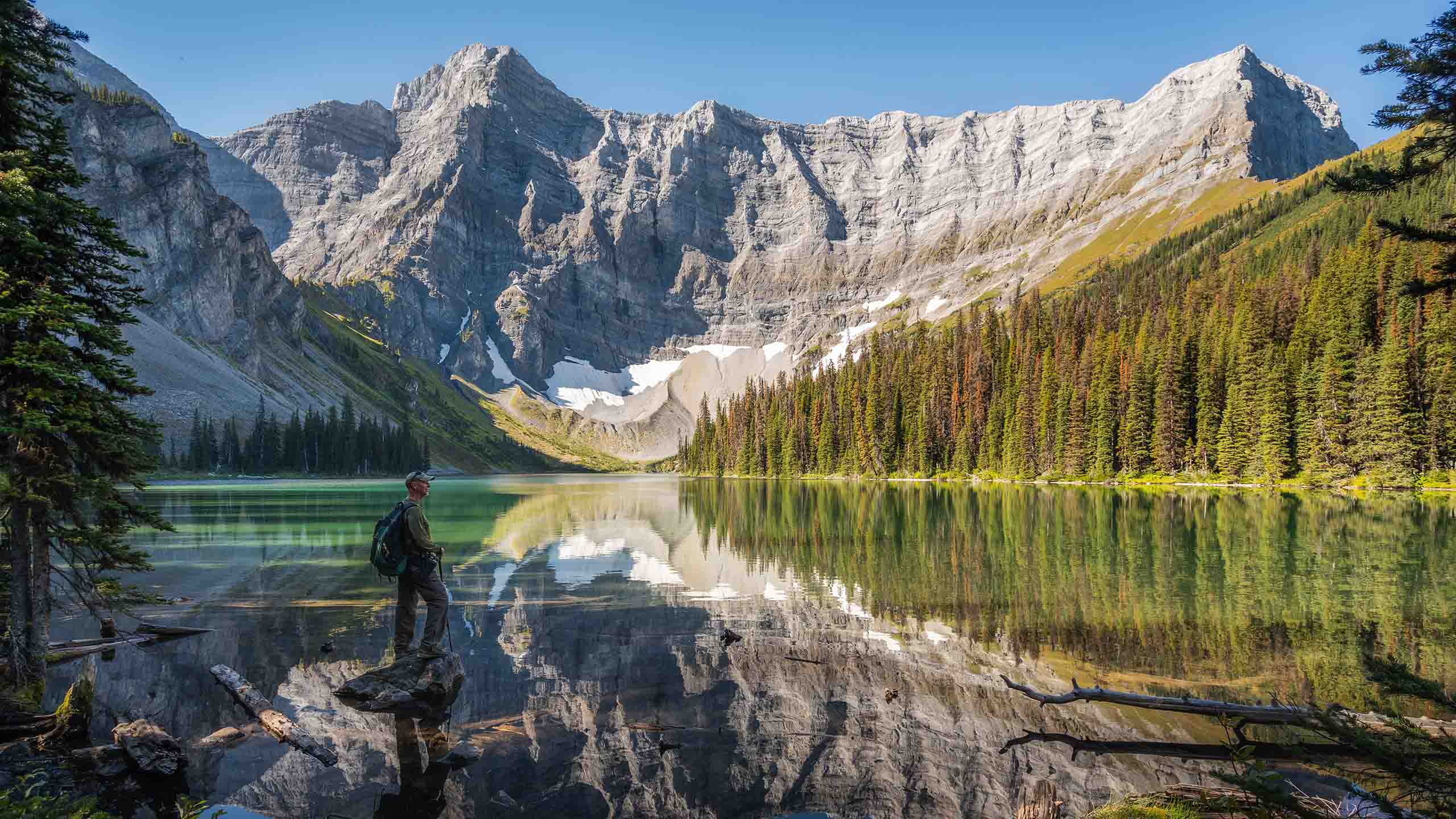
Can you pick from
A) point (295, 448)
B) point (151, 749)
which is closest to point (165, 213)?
point (295, 448)

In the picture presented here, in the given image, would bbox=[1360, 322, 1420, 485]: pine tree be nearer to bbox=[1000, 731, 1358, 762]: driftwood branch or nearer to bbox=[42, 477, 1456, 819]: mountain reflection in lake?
bbox=[42, 477, 1456, 819]: mountain reflection in lake

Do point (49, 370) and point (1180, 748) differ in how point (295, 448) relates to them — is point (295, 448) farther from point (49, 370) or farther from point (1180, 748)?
point (1180, 748)

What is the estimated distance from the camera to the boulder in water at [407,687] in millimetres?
11578

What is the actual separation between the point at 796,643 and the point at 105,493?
12.8 m

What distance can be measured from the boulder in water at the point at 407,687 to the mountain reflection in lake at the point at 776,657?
37cm

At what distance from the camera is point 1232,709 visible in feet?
29.3

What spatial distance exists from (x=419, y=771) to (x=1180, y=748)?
966cm

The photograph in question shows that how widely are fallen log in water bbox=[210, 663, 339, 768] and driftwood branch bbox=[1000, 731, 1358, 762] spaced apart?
8.95 meters

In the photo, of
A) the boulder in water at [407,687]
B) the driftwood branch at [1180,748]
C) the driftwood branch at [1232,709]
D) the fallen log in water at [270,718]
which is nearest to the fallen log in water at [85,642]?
the fallen log in water at [270,718]

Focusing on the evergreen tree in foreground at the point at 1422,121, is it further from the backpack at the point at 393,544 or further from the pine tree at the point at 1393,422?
the pine tree at the point at 1393,422

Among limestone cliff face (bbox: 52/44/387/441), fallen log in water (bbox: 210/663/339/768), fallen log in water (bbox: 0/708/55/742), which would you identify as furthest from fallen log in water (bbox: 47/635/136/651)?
limestone cliff face (bbox: 52/44/387/441)

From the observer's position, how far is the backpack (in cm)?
1262

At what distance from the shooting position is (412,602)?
13461 mm

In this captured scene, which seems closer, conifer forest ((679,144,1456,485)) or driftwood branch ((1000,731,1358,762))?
driftwood branch ((1000,731,1358,762))
